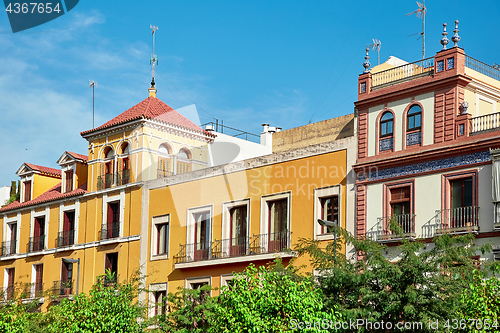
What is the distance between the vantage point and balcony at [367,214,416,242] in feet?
86.8

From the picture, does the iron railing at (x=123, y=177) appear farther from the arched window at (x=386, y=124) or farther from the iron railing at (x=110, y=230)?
the arched window at (x=386, y=124)

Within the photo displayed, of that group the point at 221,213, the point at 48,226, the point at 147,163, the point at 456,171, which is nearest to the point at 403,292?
the point at 456,171

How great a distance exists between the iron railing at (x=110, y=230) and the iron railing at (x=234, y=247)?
4832mm

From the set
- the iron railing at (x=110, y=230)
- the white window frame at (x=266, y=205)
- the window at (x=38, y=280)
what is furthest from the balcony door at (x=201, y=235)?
the window at (x=38, y=280)

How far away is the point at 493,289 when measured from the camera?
1873 cm

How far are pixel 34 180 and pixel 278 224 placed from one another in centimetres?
2001

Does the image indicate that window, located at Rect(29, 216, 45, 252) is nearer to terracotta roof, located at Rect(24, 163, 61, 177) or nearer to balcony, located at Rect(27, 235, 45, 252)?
balcony, located at Rect(27, 235, 45, 252)

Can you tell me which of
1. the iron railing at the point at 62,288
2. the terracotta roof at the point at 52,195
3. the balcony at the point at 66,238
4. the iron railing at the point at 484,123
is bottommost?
the iron railing at the point at 62,288

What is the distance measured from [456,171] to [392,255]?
3.74 metres

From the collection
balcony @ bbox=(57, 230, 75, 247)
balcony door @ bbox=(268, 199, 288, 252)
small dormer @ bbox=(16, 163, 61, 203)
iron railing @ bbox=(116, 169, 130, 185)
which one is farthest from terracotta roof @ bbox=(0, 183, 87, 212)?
balcony door @ bbox=(268, 199, 288, 252)

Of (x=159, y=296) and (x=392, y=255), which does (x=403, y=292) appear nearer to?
(x=392, y=255)

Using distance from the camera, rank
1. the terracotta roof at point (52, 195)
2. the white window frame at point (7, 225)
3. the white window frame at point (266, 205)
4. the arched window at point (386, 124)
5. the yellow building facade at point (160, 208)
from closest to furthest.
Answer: the arched window at point (386, 124) → the yellow building facade at point (160, 208) → the white window frame at point (266, 205) → the terracotta roof at point (52, 195) → the white window frame at point (7, 225)

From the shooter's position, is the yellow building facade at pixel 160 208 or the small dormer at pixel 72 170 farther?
the small dormer at pixel 72 170

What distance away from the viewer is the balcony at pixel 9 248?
44281 millimetres
